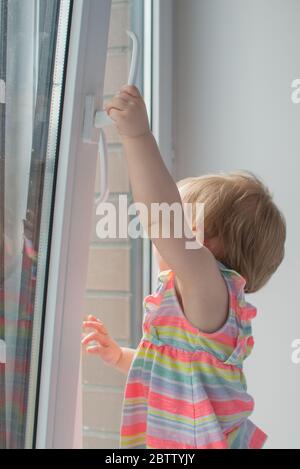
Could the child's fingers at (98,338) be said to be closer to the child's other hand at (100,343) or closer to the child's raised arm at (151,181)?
the child's other hand at (100,343)

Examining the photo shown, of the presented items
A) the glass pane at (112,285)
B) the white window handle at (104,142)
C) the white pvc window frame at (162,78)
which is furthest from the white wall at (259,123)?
the white window handle at (104,142)

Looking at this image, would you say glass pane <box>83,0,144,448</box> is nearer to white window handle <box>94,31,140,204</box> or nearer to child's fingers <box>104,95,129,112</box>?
white window handle <box>94,31,140,204</box>

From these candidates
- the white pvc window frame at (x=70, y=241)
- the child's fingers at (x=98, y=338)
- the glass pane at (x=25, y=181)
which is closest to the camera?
the glass pane at (x=25, y=181)

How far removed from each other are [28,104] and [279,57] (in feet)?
3.12

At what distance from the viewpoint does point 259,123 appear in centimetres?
190

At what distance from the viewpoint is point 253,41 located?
6.24 feet

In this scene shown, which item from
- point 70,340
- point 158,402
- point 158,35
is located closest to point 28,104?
point 70,340

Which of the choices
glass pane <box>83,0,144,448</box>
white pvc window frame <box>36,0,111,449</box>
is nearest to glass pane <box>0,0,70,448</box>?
white pvc window frame <box>36,0,111,449</box>

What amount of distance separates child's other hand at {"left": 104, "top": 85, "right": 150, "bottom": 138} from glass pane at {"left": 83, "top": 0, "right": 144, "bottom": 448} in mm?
462

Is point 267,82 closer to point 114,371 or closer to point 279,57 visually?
point 279,57

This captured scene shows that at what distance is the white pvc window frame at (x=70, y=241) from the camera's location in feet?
3.95

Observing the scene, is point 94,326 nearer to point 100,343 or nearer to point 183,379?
point 100,343

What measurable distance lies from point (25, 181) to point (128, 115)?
191 millimetres

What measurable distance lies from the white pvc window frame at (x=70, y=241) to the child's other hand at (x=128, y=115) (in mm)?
126
